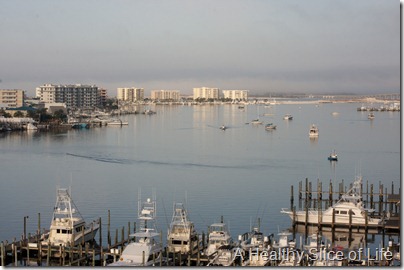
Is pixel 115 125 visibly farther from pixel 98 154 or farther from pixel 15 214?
pixel 15 214

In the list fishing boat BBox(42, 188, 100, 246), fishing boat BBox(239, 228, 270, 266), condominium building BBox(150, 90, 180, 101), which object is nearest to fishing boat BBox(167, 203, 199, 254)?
fishing boat BBox(239, 228, 270, 266)

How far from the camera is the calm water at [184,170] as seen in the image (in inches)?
302

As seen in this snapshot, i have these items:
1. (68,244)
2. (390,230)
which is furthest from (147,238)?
(390,230)

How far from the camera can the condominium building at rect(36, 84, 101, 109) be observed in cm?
3691

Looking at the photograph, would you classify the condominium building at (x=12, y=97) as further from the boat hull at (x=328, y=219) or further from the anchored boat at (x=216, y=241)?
the anchored boat at (x=216, y=241)

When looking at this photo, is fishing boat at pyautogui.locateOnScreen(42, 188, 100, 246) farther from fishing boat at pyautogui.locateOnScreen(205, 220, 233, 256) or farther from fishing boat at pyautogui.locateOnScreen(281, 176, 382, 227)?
fishing boat at pyautogui.locateOnScreen(281, 176, 382, 227)

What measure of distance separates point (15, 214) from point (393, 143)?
11.4 metres

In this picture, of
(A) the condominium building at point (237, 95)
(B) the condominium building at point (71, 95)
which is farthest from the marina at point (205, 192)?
(A) the condominium building at point (237, 95)

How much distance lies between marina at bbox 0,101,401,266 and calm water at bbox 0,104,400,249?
0.07 ft

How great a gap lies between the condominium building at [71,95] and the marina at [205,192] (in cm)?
1801

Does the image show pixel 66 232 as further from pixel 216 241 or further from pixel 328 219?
pixel 328 219

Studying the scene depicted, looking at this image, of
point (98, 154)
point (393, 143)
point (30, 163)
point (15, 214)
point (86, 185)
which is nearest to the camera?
point (15, 214)

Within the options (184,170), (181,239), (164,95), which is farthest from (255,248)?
(164,95)

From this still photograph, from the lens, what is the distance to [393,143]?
1698 centimetres
